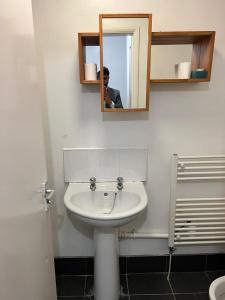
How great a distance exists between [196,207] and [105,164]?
0.76 metres

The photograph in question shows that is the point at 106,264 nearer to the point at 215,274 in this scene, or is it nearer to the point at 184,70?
the point at 215,274

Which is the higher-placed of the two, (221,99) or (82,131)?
(221,99)

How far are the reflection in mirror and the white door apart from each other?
0.80 meters

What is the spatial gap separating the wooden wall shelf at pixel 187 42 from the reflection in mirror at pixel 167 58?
0.03m

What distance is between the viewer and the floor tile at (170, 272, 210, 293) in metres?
1.86

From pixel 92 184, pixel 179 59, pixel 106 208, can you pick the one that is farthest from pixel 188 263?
pixel 179 59

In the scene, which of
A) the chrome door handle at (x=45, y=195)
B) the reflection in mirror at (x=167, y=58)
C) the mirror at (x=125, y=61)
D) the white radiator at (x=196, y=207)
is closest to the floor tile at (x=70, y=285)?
the white radiator at (x=196, y=207)

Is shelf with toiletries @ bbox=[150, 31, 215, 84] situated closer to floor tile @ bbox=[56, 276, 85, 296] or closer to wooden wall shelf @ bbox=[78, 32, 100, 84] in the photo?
wooden wall shelf @ bbox=[78, 32, 100, 84]

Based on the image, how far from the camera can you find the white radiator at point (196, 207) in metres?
1.75

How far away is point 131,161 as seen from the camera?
176 centimetres

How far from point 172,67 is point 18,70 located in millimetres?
1020

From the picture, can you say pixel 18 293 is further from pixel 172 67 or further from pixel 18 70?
pixel 172 67

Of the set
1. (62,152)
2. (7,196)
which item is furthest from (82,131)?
(7,196)

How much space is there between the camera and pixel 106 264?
1640mm
